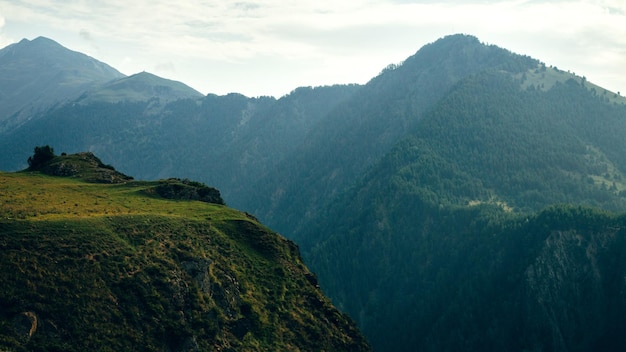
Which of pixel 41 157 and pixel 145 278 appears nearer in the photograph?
pixel 145 278

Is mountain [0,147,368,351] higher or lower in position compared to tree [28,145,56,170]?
lower

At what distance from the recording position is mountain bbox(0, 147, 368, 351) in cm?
8025

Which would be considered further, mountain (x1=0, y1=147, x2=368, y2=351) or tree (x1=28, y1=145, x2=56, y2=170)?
tree (x1=28, y1=145, x2=56, y2=170)

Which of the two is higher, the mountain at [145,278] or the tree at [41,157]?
the tree at [41,157]

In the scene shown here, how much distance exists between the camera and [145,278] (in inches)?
3652

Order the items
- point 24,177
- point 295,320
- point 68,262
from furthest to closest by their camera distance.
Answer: point 24,177 < point 295,320 < point 68,262

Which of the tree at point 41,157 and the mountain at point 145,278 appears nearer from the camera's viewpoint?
the mountain at point 145,278

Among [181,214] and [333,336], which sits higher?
[181,214]

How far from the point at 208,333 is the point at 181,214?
104ft

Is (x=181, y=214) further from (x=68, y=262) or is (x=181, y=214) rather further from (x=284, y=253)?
(x=68, y=262)

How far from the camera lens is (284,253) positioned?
394ft

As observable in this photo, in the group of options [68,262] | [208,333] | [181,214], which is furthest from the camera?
[181,214]

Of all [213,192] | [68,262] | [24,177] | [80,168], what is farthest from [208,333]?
[80,168]

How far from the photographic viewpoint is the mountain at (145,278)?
80.2 m
